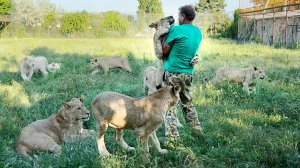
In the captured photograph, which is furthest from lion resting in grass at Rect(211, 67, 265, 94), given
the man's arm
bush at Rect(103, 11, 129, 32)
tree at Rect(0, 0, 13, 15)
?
tree at Rect(0, 0, 13, 15)

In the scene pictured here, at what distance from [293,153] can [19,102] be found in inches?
239

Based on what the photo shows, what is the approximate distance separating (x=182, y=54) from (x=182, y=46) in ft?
0.45

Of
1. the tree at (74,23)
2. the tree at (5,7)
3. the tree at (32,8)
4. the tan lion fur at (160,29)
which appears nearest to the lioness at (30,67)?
the tan lion fur at (160,29)

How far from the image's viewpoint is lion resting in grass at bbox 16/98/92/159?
20.9ft

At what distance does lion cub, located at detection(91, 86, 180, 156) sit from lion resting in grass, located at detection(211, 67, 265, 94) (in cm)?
571

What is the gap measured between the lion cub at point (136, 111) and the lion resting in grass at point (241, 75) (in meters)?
5.71

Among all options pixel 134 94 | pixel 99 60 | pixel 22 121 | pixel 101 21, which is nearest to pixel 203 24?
pixel 101 21

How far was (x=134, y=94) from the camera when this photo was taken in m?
10.4

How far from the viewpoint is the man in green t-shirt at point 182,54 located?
631 centimetres

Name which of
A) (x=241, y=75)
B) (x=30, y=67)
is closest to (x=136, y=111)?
(x=241, y=75)

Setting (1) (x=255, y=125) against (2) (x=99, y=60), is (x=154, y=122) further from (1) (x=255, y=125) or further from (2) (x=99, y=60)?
(2) (x=99, y=60)

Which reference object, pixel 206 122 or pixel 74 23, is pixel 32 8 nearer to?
pixel 74 23

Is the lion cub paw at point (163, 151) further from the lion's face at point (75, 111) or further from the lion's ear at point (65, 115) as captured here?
the lion's ear at point (65, 115)

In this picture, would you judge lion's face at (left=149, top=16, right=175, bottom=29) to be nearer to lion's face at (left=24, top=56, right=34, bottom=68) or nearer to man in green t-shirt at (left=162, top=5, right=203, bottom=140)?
man in green t-shirt at (left=162, top=5, right=203, bottom=140)
